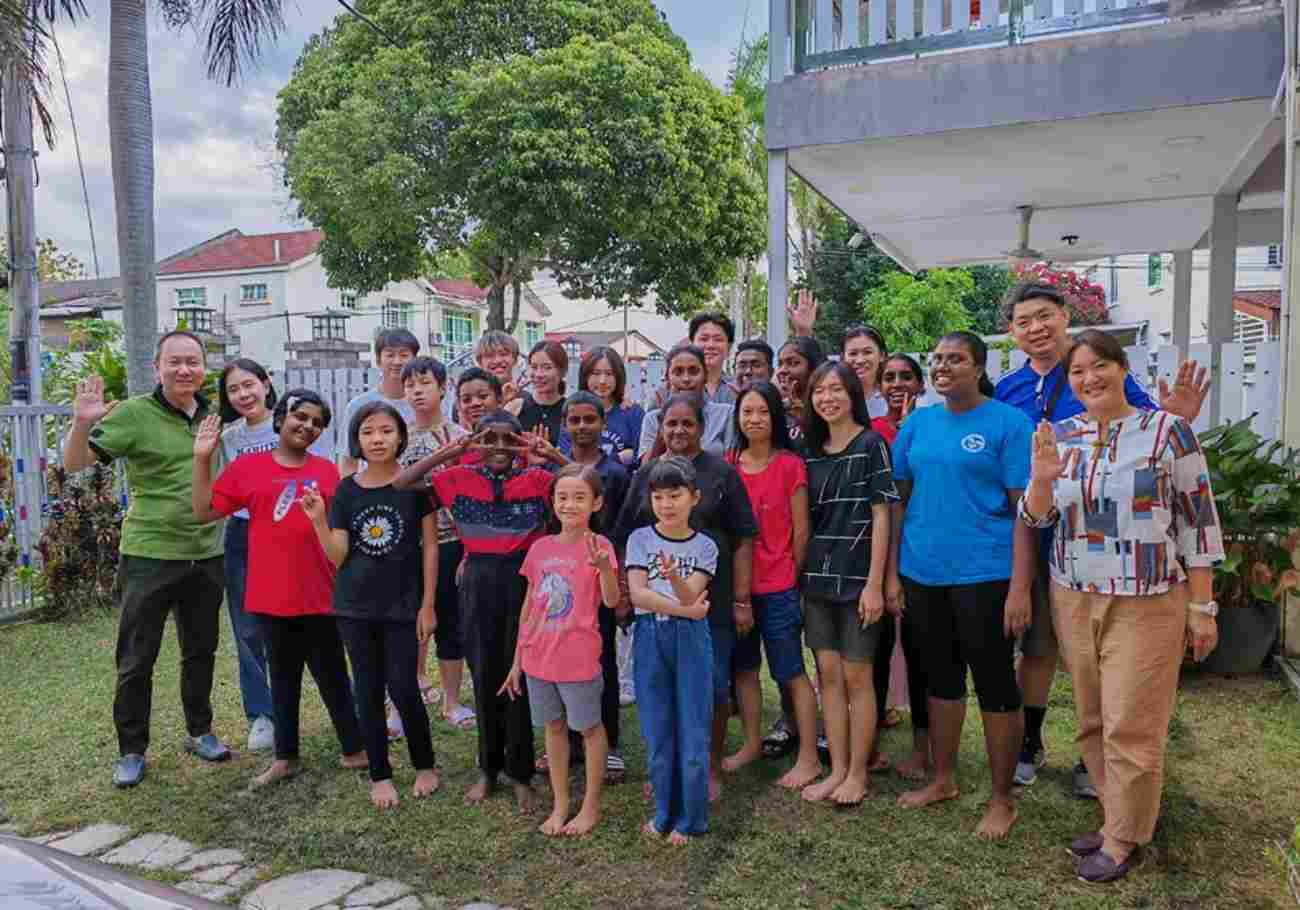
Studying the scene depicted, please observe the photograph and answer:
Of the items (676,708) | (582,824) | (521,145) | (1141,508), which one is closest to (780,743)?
(676,708)

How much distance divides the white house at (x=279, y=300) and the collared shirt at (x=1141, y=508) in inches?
1242

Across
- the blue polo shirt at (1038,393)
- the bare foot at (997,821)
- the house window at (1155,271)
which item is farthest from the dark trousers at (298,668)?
the house window at (1155,271)

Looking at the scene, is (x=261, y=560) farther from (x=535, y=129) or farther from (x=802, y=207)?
(x=802, y=207)

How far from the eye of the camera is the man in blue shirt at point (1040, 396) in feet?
11.7

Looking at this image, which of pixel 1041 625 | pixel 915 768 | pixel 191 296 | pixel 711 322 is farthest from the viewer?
pixel 191 296

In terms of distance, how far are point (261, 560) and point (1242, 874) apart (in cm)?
354

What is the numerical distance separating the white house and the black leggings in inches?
1225

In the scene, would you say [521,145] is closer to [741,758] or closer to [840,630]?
[741,758]

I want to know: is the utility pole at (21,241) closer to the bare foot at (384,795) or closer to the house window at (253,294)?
the bare foot at (384,795)

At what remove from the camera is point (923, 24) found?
6.37 meters

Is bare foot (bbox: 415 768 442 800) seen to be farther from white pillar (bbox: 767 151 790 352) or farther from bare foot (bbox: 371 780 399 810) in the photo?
white pillar (bbox: 767 151 790 352)

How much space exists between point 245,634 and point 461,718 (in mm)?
1030

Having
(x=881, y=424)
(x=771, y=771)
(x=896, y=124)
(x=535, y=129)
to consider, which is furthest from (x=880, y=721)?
(x=535, y=129)

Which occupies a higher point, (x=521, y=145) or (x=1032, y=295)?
(x=521, y=145)
